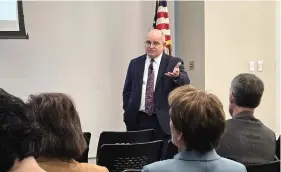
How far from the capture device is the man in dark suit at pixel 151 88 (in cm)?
384

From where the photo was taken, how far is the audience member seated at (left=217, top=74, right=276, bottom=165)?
2166 mm

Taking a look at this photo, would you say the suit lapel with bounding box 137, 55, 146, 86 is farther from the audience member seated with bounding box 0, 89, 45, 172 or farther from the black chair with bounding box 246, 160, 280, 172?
the audience member seated with bounding box 0, 89, 45, 172

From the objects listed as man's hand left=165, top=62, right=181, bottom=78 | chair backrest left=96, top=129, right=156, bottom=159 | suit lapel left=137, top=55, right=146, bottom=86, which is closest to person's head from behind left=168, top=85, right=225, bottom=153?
chair backrest left=96, top=129, right=156, bottom=159

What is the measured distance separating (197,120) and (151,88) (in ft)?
7.71

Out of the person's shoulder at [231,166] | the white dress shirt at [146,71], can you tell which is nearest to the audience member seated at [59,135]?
A: the person's shoulder at [231,166]

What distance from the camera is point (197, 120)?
5.21ft

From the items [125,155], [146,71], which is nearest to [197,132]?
[125,155]

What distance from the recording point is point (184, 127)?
161 centimetres

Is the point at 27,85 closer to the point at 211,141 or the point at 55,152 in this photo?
the point at 55,152

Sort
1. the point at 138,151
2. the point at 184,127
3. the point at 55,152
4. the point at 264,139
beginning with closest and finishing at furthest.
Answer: the point at 184,127 → the point at 55,152 → the point at 264,139 → the point at 138,151

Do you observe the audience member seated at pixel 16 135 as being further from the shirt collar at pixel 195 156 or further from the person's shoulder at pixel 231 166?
the person's shoulder at pixel 231 166

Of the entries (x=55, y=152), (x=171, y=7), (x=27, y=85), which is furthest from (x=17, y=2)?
(x=55, y=152)

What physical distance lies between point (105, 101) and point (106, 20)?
40.8 inches

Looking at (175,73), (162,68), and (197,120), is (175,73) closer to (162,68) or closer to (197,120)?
(162,68)
